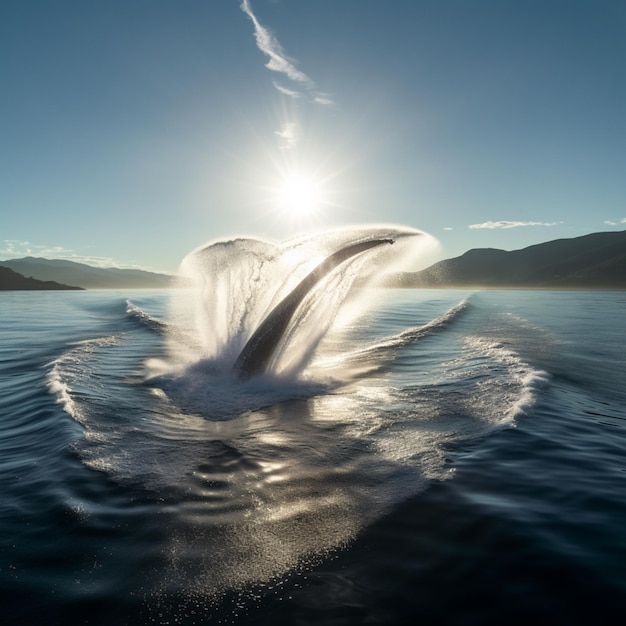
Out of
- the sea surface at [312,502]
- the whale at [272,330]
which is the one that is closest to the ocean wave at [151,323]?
the sea surface at [312,502]

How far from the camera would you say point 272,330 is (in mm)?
11305

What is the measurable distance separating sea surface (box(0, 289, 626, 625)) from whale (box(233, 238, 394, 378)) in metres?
0.59

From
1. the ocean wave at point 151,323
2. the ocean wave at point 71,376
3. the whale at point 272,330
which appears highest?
the whale at point 272,330

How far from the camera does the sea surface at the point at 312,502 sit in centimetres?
324

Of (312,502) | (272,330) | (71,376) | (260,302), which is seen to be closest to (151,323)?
(260,302)

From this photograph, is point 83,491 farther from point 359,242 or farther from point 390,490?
point 359,242

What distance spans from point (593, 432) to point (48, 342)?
20.6 meters

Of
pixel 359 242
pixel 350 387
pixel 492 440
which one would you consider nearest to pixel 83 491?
pixel 492 440

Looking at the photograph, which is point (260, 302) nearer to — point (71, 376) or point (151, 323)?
point (71, 376)

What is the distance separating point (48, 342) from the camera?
736 inches

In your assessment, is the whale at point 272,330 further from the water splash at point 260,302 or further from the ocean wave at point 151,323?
the ocean wave at point 151,323

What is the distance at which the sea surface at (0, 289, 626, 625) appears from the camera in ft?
10.6

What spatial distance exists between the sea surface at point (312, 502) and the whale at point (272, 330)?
593 mm

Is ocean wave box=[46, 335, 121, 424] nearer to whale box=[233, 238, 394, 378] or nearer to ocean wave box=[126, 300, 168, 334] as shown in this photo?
whale box=[233, 238, 394, 378]
